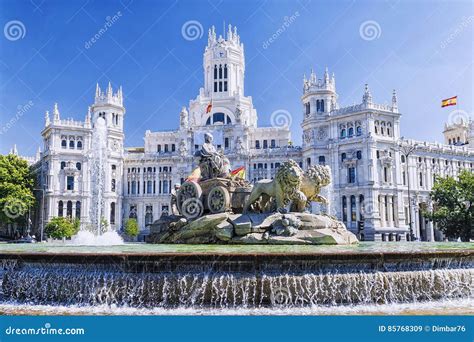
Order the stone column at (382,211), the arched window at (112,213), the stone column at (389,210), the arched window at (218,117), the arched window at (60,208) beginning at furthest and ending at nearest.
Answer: the arched window at (218,117) < the arched window at (112,213) < the arched window at (60,208) < the stone column at (389,210) < the stone column at (382,211)

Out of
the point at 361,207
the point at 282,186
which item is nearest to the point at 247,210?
the point at 282,186

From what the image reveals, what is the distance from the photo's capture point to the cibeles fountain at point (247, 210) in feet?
61.8

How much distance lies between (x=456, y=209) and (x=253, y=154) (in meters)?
37.0

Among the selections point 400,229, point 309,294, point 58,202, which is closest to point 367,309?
point 309,294

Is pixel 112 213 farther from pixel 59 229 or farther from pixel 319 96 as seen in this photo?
pixel 319 96

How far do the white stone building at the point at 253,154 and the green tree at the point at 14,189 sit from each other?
12.3 ft

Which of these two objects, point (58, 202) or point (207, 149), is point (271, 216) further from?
point (58, 202)

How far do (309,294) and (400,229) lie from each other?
188 feet

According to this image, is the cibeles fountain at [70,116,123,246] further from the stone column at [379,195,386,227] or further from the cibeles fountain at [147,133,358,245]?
the cibeles fountain at [147,133,358,245]

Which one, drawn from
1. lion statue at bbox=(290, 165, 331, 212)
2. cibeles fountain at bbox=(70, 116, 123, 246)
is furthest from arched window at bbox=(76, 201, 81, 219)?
lion statue at bbox=(290, 165, 331, 212)

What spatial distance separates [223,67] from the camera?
91.0 meters

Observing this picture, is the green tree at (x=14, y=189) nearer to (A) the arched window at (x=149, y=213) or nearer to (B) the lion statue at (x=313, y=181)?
(A) the arched window at (x=149, y=213)

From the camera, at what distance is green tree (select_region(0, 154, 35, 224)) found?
63.8 m

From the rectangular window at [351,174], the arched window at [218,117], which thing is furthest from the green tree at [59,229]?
the rectangular window at [351,174]
